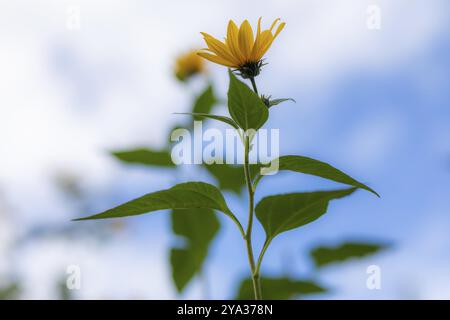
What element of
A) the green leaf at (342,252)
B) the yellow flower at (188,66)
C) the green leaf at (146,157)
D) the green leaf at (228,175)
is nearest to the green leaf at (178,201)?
the green leaf at (342,252)

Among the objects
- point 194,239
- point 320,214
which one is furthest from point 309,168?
point 194,239

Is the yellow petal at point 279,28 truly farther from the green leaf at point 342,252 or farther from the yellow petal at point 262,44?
the green leaf at point 342,252

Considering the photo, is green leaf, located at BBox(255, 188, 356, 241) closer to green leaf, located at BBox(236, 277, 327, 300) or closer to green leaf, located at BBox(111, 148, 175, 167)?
green leaf, located at BBox(236, 277, 327, 300)

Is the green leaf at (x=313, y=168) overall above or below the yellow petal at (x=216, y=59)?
below

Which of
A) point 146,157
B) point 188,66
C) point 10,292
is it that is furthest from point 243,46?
point 10,292

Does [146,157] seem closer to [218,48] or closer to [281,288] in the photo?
[281,288]
